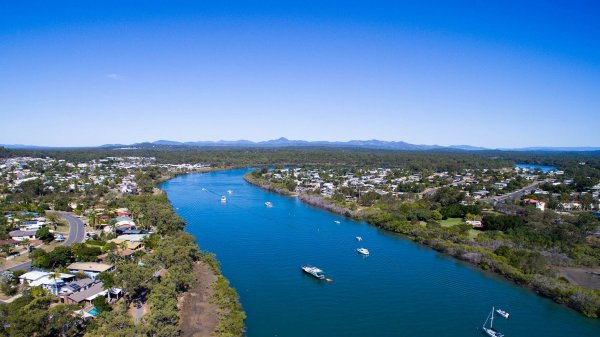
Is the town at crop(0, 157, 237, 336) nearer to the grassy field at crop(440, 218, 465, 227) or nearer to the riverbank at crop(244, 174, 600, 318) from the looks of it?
the riverbank at crop(244, 174, 600, 318)

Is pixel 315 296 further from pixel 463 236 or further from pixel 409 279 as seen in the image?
pixel 463 236

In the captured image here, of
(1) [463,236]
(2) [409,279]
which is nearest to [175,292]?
(2) [409,279]

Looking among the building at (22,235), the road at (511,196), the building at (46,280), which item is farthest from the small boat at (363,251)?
the road at (511,196)

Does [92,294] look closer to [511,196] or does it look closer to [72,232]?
[72,232]

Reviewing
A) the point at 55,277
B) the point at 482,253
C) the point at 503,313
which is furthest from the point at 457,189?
the point at 55,277

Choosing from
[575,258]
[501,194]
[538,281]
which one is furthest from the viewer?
[501,194]
